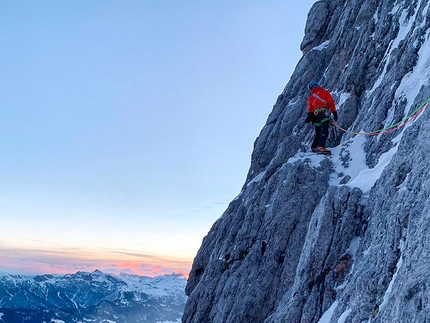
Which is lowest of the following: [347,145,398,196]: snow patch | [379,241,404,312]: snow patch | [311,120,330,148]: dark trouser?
[379,241,404,312]: snow patch

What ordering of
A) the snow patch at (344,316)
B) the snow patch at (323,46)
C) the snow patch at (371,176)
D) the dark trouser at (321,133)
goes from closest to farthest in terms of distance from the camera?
the snow patch at (344,316) < the snow patch at (371,176) < the dark trouser at (321,133) < the snow patch at (323,46)

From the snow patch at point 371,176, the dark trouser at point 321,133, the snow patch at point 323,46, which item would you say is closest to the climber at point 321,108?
the dark trouser at point 321,133

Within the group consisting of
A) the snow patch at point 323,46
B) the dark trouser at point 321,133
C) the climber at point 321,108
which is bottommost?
the dark trouser at point 321,133

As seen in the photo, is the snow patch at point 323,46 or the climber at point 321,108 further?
the snow patch at point 323,46

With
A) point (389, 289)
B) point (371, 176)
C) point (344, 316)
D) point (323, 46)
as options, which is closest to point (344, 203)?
point (371, 176)

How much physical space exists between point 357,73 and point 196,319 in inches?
740

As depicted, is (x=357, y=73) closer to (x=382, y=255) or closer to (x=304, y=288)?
(x=304, y=288)

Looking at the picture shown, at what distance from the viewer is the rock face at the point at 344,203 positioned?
10.8 m

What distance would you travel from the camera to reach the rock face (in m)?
10.8

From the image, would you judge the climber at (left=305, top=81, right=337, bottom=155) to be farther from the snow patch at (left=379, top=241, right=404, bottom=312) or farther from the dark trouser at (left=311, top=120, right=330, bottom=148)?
the snow patch at (left=379, top=241, right=404, bottom=312)

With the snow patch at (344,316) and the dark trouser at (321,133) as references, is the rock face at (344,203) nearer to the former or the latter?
the snow patch at (344,316)

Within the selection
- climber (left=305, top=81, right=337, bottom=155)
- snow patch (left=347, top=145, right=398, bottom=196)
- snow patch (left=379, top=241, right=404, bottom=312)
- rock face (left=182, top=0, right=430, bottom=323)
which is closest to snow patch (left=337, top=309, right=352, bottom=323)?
rock face (left=182, top=0, right=430, bottom=323)

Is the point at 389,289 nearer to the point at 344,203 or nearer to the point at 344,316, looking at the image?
the point at 344,316

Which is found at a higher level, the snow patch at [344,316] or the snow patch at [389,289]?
the snow patch at [389,289]
